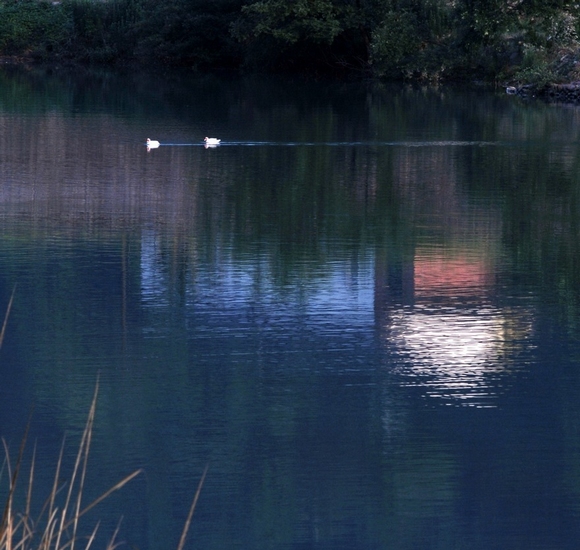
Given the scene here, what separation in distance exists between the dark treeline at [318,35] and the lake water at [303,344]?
51.3 ft

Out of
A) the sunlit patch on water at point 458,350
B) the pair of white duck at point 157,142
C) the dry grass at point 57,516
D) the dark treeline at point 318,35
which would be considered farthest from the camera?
the dark treeline at point 318,35

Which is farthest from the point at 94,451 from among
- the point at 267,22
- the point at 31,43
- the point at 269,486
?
the point at 31,43

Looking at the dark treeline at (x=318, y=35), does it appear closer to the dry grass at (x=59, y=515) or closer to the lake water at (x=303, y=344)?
the lake water at (x=303, y=344)

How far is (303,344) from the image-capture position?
7.55 m

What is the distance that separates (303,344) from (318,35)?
98.6 feet

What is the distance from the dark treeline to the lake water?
615 inches

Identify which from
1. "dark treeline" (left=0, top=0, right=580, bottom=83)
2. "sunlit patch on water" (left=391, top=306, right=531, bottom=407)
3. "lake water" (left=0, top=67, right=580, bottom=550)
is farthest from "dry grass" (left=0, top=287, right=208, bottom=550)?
"dark treeline" (left=0, top=0, right=580, bottom=83)

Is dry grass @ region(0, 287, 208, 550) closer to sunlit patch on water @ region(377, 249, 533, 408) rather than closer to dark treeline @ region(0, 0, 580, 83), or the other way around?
sunlit patch on water @ region(377, 249, 533, 408)

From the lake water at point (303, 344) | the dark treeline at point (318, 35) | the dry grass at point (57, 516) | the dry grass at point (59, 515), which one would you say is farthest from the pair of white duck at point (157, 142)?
the dark treeline at point (318, 35)

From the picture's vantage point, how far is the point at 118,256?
9852mm

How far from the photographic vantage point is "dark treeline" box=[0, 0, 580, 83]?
3100 centimetres

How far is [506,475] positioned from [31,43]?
43.1 meters

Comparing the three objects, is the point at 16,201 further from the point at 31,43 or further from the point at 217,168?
the point at 31,43

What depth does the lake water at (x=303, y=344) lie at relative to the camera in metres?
5.32
